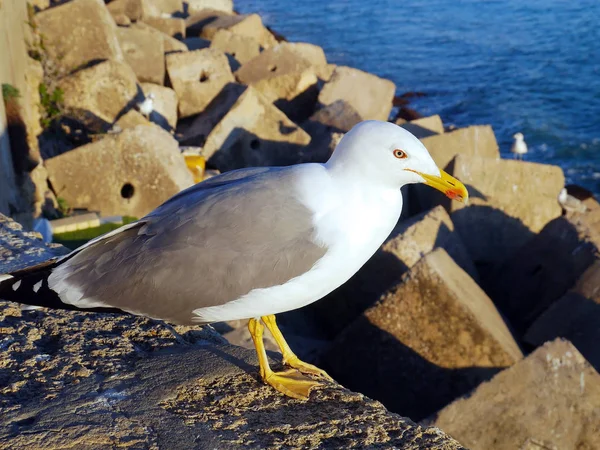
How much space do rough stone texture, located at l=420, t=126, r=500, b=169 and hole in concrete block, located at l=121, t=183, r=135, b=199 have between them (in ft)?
9.88

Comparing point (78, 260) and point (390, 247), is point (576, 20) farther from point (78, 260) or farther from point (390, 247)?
point (78, 260)

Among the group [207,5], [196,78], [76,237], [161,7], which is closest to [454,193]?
[76,237]

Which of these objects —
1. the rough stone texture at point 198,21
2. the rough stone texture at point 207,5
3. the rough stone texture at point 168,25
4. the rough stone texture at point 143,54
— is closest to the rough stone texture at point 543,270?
the rough stone texture at point 143,54

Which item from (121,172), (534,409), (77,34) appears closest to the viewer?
(534,409)

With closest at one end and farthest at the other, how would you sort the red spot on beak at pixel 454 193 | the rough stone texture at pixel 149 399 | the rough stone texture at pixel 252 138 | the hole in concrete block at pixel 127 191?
the rough stone texture at pixel 149 399 → the red spot on beak at pixel 454 193 → the hole in concrete block at pixel 127 191 → the rough stone texture at pixel 252 138

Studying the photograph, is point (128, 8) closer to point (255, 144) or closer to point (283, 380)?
point (255, 144)

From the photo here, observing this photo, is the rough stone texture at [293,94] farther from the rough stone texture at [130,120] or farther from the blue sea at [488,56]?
Result: the blue sea at [488,56]

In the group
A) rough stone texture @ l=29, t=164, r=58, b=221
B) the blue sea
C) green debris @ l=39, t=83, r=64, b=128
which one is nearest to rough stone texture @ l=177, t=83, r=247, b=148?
green debris @ l=39, t=83, r=64, b=128

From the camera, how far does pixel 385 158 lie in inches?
113

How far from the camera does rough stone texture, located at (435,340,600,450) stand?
405cm

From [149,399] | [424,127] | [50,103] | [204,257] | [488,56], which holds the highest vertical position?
[204,257]

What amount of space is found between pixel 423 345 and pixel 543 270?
2246 mm

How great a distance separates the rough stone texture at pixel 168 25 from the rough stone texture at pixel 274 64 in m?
2.95

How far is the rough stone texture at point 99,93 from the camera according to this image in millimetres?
8758
